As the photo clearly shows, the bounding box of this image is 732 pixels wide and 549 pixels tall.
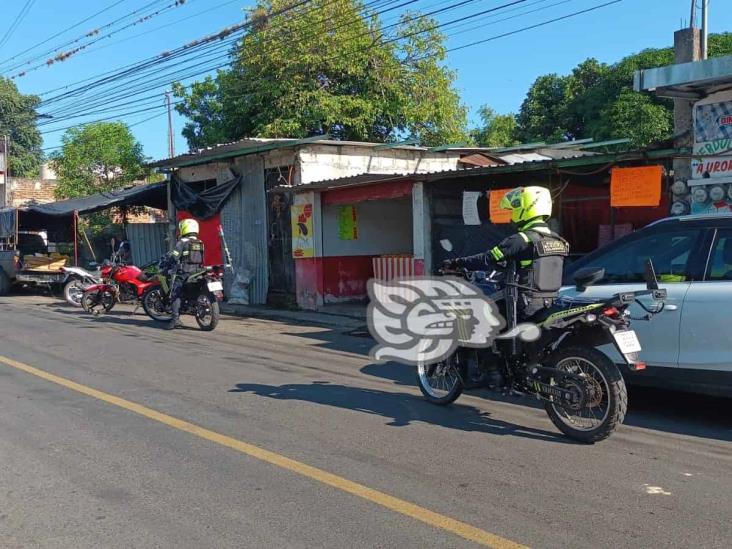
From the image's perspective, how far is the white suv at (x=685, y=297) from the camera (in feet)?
18.3

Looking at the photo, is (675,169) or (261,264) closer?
(675,169)

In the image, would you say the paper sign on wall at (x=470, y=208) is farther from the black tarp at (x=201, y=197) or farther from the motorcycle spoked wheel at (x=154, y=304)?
the black tarp at (x=201, y=197)

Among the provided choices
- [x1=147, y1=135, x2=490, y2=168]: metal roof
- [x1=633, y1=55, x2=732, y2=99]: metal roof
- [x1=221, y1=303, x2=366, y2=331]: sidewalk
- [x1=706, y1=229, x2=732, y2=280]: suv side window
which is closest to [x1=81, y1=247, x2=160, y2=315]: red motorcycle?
[x1=221, y1=303, x2=366, y2=331]: sidewalk

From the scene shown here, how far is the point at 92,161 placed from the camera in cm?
3064

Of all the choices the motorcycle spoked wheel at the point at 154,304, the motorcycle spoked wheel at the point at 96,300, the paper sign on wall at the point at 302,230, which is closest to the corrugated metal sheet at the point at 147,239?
the motorcycle spoked wheel at the point at 96,300

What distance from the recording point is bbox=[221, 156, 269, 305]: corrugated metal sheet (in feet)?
55.7

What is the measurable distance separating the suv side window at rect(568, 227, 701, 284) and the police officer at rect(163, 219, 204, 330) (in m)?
7.75

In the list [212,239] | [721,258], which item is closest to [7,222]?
[212,239]

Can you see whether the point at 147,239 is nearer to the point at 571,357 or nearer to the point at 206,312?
the point at 206,312

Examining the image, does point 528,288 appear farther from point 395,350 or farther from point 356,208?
point 356,208

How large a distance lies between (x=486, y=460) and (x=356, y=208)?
454 inches

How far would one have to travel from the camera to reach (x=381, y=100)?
25516mm

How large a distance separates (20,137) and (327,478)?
194ft

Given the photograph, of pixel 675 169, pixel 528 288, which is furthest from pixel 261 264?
pixel 528 288
